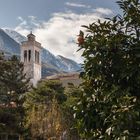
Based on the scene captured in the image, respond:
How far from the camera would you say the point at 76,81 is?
303 ft

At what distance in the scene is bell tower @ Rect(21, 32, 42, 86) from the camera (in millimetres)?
113312

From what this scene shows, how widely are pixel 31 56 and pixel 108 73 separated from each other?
4179 inches

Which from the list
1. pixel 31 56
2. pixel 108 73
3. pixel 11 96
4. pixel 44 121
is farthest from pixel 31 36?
pixel 108 73

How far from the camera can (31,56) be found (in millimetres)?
113750

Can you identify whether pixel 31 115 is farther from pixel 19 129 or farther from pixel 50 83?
pixel 50 83

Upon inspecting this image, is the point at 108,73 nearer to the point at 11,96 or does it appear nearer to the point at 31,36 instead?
the point at 11,96

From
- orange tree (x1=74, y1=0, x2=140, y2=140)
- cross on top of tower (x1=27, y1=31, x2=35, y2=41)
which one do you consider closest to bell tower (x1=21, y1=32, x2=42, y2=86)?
cross on top of tower (x1=27, y1=31, x2=35, y2=41)

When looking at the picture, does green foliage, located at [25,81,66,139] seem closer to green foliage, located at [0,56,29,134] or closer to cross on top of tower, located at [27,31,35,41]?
green foliage, located at [0,56,29,134]

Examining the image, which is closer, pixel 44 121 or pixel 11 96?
pixel 44 121

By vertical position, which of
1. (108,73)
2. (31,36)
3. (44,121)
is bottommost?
(108,73)

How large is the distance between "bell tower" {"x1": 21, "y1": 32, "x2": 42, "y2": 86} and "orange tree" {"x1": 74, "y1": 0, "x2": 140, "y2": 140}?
103608mm

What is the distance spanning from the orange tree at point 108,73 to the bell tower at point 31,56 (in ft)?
340

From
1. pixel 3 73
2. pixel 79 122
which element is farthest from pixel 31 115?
pixel 79 122

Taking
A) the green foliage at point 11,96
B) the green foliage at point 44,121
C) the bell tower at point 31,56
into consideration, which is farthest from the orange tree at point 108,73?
the bell tower at point 31,56
